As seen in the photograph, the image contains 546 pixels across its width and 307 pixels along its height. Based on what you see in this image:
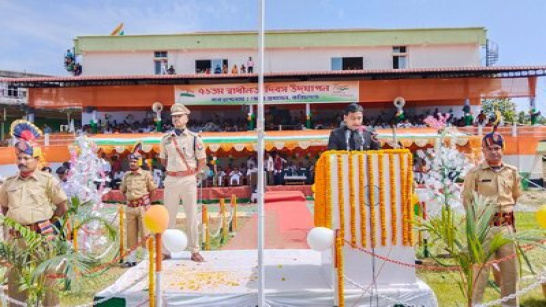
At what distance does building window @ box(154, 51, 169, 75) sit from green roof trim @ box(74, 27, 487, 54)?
403 millimetres

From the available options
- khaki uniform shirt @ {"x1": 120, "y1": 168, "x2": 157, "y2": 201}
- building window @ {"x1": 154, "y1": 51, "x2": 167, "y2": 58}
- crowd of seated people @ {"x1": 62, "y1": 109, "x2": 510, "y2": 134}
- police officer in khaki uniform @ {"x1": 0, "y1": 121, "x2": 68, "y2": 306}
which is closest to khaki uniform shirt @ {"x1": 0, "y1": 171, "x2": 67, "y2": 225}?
police officer in khaki uniform @ {"x1": 0, "y1": 121, "x2": 68, "y2": 306}

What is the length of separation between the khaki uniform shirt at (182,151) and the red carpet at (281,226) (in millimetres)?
2374

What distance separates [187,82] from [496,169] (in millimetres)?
19477

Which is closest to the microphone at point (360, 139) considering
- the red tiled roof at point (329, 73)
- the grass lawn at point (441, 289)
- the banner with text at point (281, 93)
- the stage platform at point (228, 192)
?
the grass lawn at point (441, 289)

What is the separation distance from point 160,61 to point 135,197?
66.5 feet

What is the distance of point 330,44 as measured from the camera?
987 inches

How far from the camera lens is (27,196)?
4.25 metres

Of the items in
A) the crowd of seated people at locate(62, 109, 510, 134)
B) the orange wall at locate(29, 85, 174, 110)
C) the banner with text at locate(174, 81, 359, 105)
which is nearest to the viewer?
the crowd of seated people at locate(62, 109, 510, 134)

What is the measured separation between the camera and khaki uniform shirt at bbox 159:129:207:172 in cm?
562

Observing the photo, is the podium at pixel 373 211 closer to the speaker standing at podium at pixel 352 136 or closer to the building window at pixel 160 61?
the speaker standing at podium at pixel 352 136

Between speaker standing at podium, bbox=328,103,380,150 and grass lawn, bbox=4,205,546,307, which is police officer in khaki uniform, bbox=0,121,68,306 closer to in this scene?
grass lawn, bbox=4,205,546,307

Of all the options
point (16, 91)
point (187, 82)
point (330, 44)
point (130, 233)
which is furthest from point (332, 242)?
point (16, 91)

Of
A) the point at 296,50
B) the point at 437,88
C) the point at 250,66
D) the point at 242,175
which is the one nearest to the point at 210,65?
the point at 250,66

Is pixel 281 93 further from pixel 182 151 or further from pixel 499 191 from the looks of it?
pixel 499 191
